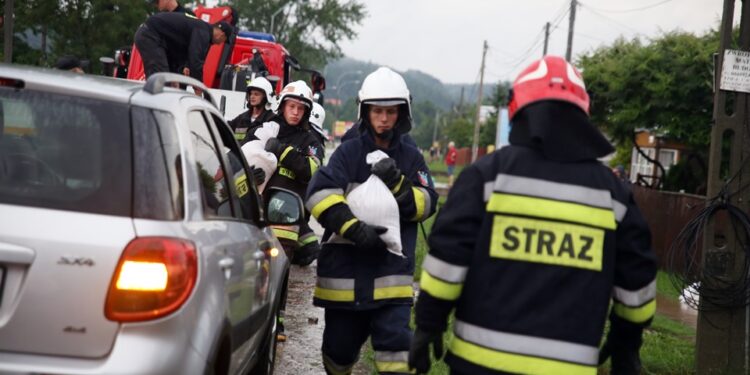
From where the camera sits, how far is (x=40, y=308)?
3.63 m

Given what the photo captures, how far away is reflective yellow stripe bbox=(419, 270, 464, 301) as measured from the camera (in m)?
3.90

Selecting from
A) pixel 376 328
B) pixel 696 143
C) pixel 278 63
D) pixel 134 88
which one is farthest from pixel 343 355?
pixel 696 143

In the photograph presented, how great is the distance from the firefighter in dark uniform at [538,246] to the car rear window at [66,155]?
1.11 m

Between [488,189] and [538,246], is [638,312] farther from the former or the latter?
[488,189]

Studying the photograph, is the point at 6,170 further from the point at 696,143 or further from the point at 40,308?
the point at 696,143

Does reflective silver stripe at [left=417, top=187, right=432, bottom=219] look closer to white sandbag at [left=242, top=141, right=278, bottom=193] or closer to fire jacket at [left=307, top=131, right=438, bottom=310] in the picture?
fire jacket at [left=307, top=131, right=438, bottom=310]

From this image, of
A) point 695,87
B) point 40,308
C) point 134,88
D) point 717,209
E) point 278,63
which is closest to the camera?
point 40,308

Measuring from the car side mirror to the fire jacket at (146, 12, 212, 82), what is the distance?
4584mm

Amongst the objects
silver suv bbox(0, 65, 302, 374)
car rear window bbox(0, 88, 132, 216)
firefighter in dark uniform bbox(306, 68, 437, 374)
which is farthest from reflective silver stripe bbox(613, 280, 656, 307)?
firefighter in dark uniform bbox(306, 68, 437, 374)

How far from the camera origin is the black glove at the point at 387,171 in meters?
5.77

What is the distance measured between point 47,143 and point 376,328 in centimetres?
236

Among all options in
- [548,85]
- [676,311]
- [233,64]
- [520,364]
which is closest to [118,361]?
[520,364]

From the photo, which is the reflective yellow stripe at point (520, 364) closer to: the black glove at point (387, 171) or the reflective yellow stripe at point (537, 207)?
the reflective yellow stripe at point (537, 207)

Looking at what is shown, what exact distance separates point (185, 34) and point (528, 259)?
697cm
